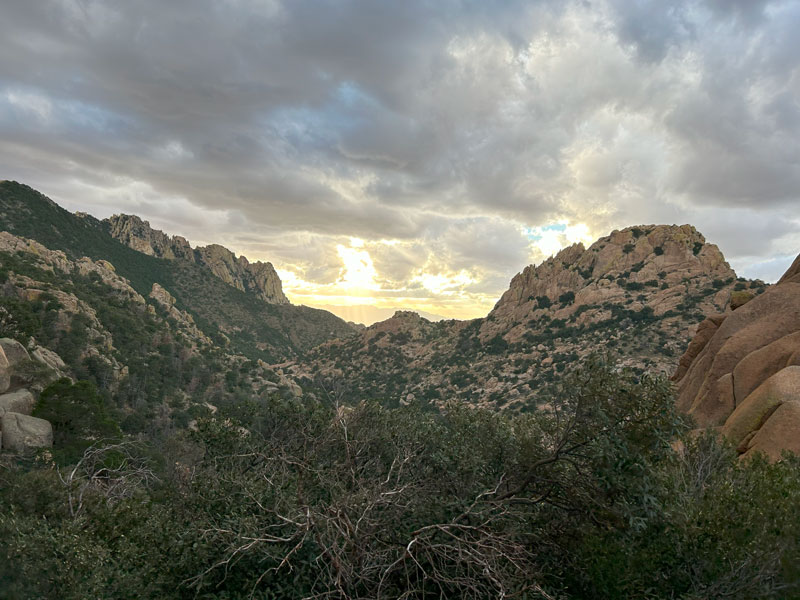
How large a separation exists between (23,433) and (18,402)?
4828 millimetres

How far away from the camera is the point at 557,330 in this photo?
9175cm

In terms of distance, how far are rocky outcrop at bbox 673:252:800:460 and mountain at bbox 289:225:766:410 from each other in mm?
31162

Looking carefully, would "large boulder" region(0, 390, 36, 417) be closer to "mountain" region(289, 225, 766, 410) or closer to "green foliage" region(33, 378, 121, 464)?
"green foliage" region(33, 378, 121, 464)

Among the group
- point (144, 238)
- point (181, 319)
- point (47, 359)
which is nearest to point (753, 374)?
point (47, 359)

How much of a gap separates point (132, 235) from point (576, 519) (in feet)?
695

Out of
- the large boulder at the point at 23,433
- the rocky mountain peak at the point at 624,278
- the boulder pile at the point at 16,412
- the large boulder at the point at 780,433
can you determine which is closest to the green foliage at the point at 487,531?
the large boulder at the point at 780,433

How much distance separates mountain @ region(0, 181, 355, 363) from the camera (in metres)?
111

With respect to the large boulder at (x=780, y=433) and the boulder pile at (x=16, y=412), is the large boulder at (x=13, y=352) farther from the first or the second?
the large boulder at (x=780, y=433)

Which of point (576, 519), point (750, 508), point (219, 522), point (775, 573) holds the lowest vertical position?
point (219, 522)

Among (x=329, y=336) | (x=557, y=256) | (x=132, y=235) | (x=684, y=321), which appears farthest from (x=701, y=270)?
(x=132, y=235)

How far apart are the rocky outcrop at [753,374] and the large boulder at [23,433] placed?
3901 cm

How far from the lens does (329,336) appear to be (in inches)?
7032

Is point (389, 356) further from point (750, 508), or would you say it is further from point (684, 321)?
point (750, 508)

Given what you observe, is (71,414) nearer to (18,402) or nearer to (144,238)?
(18,402)
